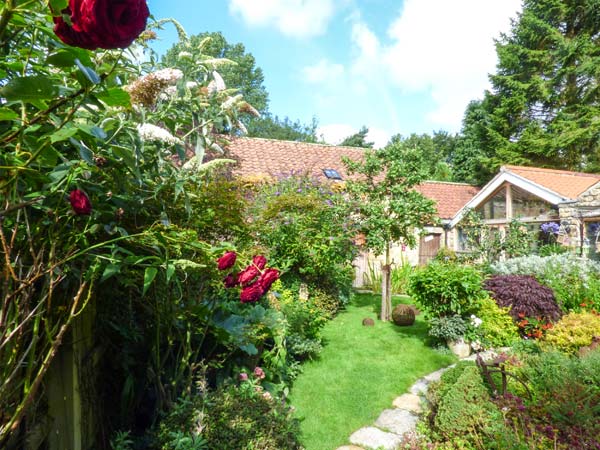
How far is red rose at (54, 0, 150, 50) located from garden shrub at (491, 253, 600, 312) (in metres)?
7.42

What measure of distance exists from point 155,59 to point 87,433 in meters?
2.12

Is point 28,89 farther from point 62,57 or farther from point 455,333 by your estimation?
point 455,333

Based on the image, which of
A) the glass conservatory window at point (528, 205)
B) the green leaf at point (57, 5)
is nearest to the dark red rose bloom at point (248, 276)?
the green leaf at point (57, 5)

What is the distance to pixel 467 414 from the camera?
2951mm

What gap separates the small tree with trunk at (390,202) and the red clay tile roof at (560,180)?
5.70 m

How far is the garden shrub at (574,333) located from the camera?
14.9 feet

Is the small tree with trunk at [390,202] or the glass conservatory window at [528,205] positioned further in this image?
the glass conservatory window at [528,205]

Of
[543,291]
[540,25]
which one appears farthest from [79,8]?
[540,25]

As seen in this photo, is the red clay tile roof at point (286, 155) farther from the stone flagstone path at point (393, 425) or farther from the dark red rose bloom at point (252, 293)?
the dark red rose bloom at point (252, 293)

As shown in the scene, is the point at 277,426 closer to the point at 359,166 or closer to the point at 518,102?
the point at 359,166

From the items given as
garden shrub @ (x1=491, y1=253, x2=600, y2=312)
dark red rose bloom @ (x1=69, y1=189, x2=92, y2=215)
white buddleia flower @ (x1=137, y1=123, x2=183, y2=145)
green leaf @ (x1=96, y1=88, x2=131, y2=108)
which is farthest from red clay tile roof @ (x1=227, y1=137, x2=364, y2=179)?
green leaf @ (x1=96, y1=88, x2=131, y2=108)

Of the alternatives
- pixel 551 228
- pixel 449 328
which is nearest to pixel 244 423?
pixel 449 328

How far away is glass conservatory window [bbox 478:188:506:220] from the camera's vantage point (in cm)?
1349

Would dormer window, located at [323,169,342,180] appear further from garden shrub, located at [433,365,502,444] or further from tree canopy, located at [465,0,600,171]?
garden shrub, located at [433,365,502,444]
